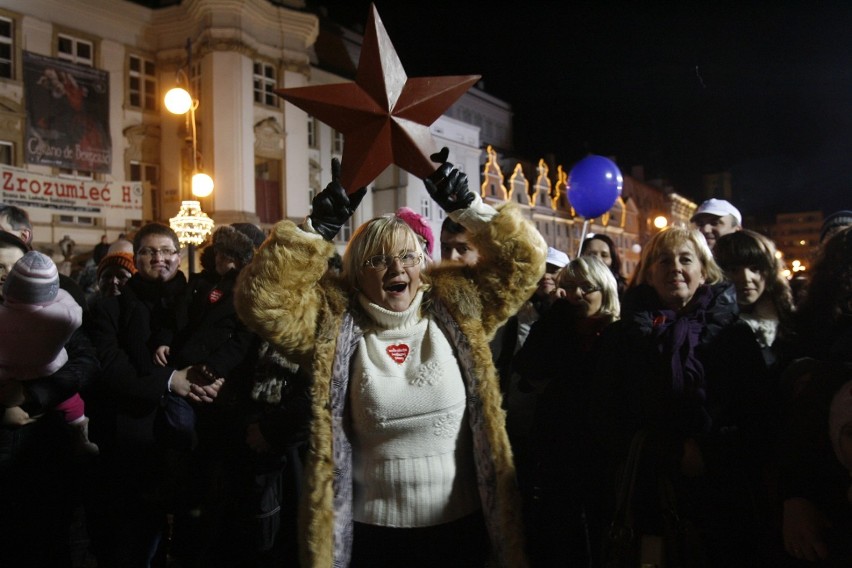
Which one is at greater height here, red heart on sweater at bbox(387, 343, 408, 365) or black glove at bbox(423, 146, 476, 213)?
black glove at bbox(423, 146, 476, 213)

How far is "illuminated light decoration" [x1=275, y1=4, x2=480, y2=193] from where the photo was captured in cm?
260

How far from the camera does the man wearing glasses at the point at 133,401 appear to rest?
10.9 ft

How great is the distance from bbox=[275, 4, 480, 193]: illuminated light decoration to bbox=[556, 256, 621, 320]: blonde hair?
1.40 meters

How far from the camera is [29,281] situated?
109 inches

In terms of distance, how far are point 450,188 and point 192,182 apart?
32.2 ft

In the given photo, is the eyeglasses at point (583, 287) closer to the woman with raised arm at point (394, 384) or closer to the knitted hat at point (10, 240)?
the woman with raised arm at point (394, 384)

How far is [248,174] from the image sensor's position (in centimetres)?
1967

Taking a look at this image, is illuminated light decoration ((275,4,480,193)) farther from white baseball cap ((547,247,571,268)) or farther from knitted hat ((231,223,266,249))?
white baseball cap ((547,247,571,268))

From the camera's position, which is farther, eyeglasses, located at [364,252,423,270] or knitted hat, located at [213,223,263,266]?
knitted hat, located at [213,223,263,266]

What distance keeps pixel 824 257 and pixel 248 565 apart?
351 cm

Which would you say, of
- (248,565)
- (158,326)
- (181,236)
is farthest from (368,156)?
(181,236)

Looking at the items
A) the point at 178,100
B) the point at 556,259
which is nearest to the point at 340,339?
the point at 556,259

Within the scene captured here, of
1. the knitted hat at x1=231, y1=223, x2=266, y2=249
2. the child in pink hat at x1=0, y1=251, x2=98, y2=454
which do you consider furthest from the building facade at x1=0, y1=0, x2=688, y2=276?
the child in pink hat at x1=0, y1=251, x2=98, y2=454

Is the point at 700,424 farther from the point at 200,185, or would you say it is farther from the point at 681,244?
the point at 200,185
